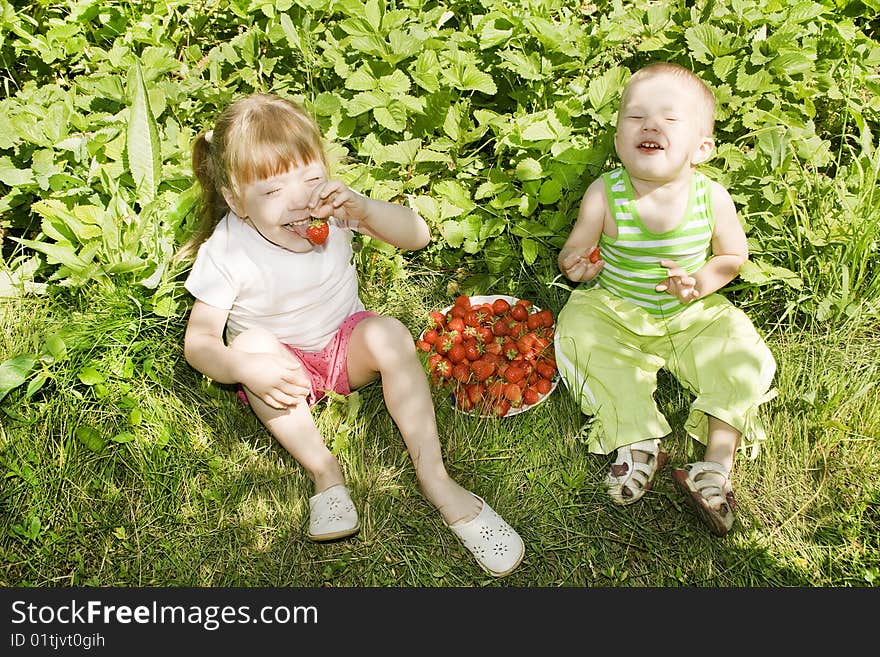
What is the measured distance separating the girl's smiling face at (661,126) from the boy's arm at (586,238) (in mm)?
Answer: 161

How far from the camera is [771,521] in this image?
2359 millimetres

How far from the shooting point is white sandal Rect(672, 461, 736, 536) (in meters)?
2.25

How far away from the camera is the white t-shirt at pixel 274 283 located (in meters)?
2.27

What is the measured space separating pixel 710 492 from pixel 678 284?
596mm

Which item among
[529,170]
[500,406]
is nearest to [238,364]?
[500,406]

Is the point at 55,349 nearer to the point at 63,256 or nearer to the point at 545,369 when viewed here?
the point at 63,256

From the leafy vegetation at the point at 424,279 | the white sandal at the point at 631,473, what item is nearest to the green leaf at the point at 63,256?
the leafy vegetation at the point at 424,279

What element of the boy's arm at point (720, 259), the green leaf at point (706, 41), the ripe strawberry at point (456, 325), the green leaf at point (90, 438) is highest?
the green leaf at point (706, 41)

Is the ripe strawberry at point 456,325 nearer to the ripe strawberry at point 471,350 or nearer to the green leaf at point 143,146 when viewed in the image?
the ripe strawberry at point 471,350

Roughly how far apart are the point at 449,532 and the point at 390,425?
0.38 meters

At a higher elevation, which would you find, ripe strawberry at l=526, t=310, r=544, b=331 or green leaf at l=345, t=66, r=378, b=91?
green leaf at l=345, t=66, r=378, b=91

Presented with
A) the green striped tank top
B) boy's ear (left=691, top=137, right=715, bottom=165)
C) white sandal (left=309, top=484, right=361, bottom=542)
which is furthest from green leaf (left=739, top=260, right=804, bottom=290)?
white sandal (left=309, top=484, right=361, bottom=542)

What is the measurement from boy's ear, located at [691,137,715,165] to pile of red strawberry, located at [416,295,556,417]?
650mm

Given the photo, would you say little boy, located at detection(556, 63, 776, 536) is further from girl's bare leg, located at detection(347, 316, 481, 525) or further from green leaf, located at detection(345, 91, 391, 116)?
green leaf, located at detection(345, 91, 391, 116)
